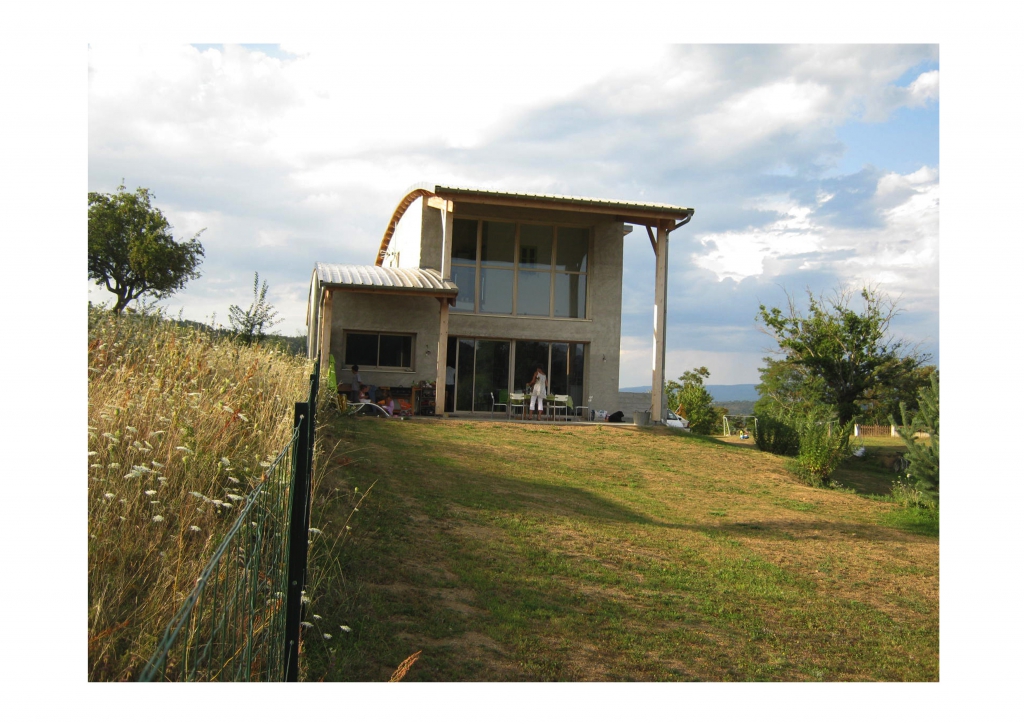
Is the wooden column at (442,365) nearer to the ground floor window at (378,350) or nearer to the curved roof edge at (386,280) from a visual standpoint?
the curved roof edge at (386,280)

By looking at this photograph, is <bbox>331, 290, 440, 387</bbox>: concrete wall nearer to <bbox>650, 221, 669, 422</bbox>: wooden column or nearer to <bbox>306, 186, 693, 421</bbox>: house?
<bbox>306, 186, 693, 421</bbox>: house

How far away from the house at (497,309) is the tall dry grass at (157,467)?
11.0 metres

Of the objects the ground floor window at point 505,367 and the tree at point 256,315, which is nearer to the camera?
the tree at point 256,315

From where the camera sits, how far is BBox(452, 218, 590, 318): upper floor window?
66.9 ft

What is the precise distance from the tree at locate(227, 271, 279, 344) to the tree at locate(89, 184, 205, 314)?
23.7 meters

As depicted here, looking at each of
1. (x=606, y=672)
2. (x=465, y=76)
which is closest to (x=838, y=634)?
(x=606, y=672)

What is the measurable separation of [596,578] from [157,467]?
4.16 meters

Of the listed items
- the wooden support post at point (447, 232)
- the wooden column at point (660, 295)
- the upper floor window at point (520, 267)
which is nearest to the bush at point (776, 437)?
the wooden column at point (660, 295)

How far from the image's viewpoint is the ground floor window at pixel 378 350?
64.5ft

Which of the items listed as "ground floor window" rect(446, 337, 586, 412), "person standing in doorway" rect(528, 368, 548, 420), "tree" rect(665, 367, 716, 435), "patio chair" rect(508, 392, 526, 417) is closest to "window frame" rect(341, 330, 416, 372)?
"ground floor window" rect(446, 337, 586, 412)

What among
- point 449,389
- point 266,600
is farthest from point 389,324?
point 266,600

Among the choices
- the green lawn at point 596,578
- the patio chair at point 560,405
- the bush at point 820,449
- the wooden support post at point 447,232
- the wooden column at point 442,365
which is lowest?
the green lawn at point 596,578

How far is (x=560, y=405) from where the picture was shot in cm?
1972
